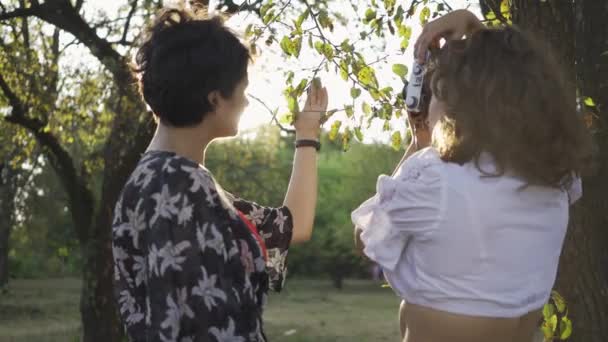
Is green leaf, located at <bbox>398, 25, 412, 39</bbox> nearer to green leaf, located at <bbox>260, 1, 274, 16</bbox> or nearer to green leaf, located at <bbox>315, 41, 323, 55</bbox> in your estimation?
green leaf, located at <bbox>315, 41, 323, 55</bbox>

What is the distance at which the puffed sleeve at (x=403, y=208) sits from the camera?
2.35 metres

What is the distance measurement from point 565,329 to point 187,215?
2.52 meters

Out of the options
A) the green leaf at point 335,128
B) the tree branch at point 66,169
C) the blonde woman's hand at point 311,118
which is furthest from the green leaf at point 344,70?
the tree branch at point 66,169

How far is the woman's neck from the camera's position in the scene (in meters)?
2.59

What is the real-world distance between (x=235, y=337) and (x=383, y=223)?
47cm

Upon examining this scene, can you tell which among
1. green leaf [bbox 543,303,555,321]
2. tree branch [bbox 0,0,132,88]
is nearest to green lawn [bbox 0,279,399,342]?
tree branch [bbox 0,0,132,88]

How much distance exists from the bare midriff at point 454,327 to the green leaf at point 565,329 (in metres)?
2.01

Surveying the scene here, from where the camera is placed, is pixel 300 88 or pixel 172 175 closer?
pixel 172 175

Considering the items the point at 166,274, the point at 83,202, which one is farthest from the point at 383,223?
the point at 83,202

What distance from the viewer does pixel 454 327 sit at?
237 centimetres

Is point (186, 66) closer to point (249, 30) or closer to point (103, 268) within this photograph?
point (249, 30)

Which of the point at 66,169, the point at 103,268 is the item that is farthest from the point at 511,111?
the point at 66,169

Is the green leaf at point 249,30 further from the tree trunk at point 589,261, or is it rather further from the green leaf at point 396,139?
→ the tree trunk at point 589,261

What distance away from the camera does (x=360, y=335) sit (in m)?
22.5
